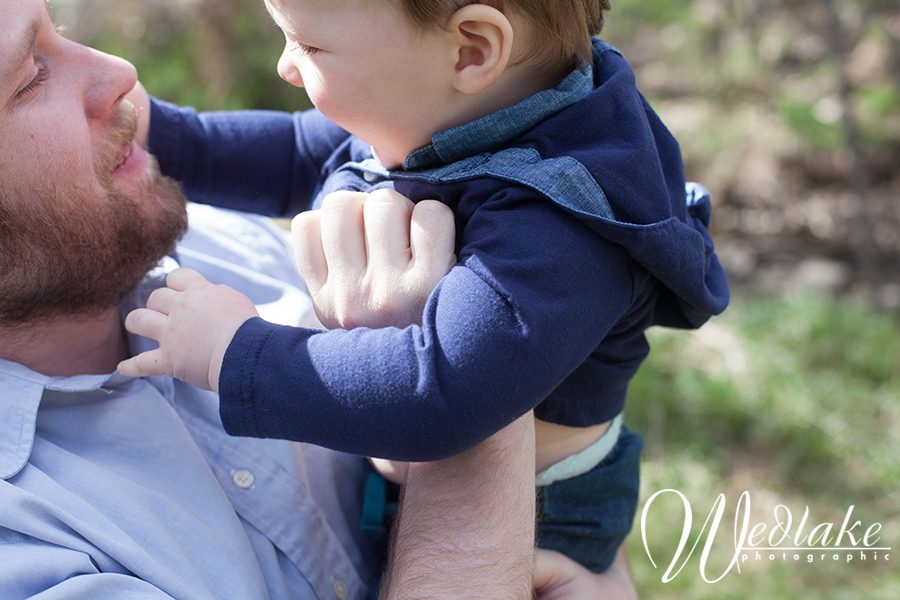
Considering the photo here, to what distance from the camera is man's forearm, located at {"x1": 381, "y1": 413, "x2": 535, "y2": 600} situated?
1585 mm

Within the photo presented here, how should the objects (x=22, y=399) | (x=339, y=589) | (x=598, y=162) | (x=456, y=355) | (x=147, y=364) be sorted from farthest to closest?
(x=339, y=589) → (x=22, y=399) → (x=147, y=364) → (x=598, y=162) → (x=456, y=355)

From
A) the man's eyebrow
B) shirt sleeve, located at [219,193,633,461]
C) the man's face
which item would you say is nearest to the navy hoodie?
shirt sleeve, located at [219,193,633,461]

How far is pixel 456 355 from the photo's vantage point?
133 centimetres

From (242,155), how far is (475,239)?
844 mm

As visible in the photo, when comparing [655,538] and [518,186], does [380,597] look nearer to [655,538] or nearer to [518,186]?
[518,186]

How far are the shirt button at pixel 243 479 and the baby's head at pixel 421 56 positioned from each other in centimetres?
67

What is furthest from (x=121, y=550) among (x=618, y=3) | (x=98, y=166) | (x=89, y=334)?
(x=618, y=3)

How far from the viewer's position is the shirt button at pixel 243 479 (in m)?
1.81

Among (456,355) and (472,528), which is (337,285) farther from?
(472,528)

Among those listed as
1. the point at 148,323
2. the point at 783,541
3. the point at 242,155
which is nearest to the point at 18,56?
the point at 242,155

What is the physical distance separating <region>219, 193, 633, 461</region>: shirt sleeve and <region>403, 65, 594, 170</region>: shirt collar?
127mm

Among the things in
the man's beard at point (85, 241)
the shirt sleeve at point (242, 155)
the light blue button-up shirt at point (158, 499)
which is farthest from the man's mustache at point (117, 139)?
the light blue button-up shirt at point (158, 499)

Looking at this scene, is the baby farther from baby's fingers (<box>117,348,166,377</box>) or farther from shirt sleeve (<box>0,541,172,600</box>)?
shirt sleeve (<box>0,541,172,600</box>)

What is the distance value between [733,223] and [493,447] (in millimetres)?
4536
